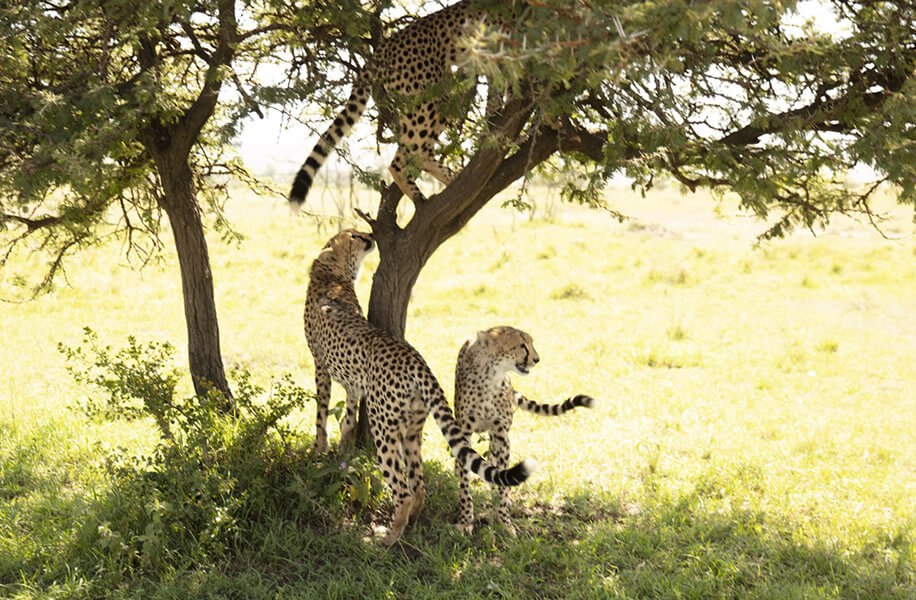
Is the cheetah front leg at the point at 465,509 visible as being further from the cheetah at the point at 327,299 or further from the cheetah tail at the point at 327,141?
the cheetah tail at the point at 327,141

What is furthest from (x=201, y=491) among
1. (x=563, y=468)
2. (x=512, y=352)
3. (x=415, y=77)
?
(x=415, y=77)

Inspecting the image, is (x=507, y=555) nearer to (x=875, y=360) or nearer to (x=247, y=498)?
(x=247, y=498)

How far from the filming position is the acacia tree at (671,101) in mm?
2361

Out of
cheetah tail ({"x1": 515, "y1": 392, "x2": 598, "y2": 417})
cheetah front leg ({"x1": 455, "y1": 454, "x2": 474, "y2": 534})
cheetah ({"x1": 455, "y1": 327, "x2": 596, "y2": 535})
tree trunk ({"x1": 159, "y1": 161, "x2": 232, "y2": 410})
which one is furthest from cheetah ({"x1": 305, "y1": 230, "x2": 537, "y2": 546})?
tree trunk ({"x1": 159, "y1": 161, "x2": 232, "y2": 410})

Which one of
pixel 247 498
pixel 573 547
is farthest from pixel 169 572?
pixel 573 547

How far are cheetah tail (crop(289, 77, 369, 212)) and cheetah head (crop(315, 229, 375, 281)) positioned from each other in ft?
2.88

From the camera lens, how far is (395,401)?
3.96 m

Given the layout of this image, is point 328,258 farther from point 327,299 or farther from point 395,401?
point 395,401

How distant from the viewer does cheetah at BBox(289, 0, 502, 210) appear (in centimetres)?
452

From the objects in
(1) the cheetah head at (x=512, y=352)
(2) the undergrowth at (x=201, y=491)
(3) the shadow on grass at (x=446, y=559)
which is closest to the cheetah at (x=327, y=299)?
(2) the undergrowth at (x=201, y=491)

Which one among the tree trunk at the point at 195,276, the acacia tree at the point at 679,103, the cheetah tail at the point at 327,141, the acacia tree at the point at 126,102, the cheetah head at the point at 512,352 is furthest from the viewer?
the tree trunk at the point at 195,276

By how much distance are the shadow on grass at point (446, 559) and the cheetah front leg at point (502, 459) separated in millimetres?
75

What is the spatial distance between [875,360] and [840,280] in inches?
195

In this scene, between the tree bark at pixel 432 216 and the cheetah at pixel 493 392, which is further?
the tree bark at pixel 432 216
